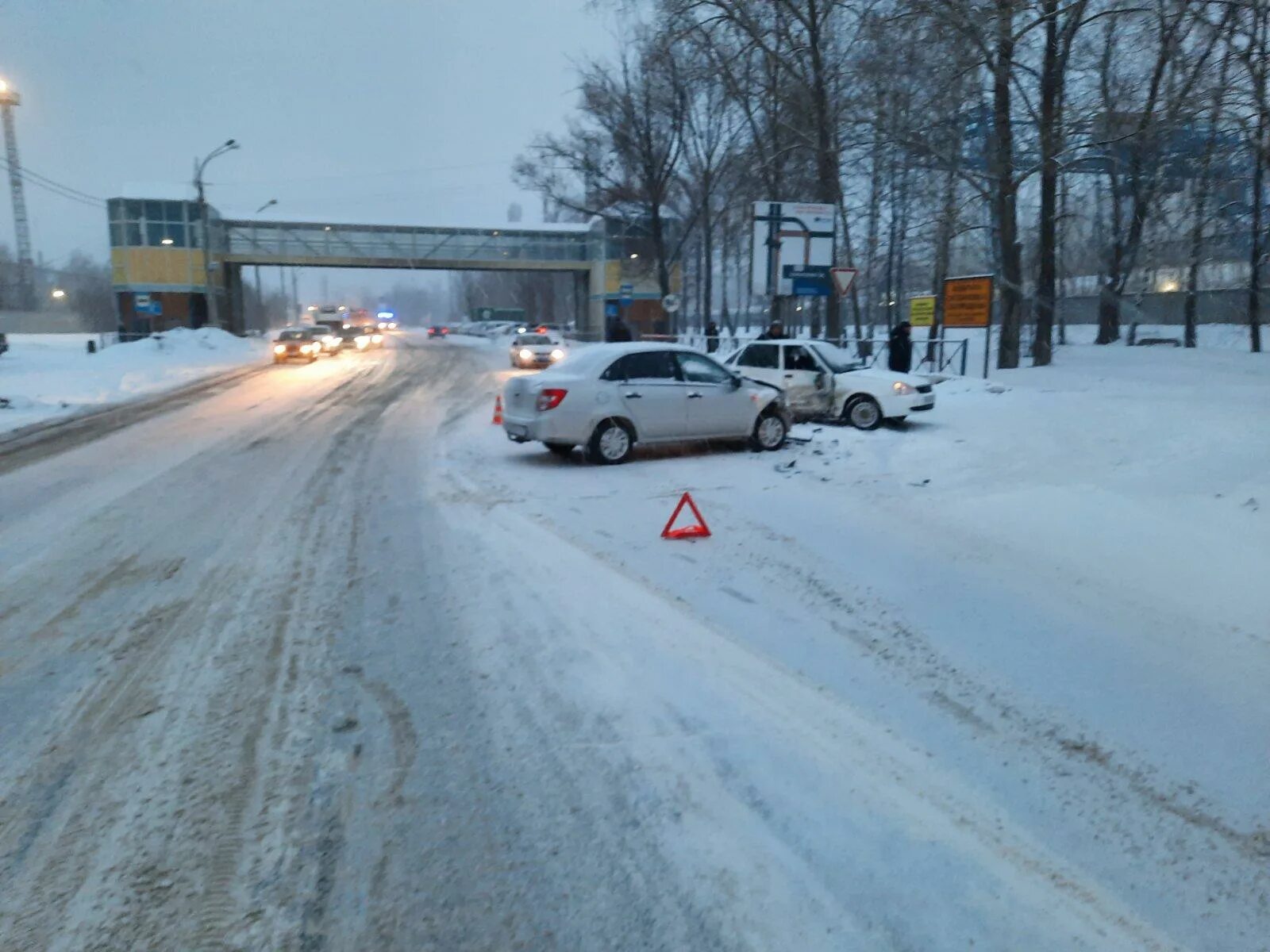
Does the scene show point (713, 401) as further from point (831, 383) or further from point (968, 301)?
point (968, 301)

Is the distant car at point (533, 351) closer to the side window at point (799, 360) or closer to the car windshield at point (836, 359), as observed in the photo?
the car windshield at point (836, 359)

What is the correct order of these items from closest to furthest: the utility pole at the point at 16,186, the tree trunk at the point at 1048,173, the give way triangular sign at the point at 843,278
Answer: the tree trunk at the point at 1048,173
the give way triangular sign at the point at 843,278
the utility pole at the point at 16,186

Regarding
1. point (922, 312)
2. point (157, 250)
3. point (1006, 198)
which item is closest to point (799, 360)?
point (1006, 198)

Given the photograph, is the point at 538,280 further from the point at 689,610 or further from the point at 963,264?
the point at 689,610

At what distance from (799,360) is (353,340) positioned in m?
47.7

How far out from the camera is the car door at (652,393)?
13688 millimetres

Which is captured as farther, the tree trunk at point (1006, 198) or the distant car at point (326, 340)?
the distant car at point (326, 340)

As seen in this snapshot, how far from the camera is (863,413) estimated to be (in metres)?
17.2

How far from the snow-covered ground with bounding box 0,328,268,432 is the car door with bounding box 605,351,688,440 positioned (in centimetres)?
1154

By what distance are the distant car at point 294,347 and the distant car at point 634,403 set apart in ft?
107

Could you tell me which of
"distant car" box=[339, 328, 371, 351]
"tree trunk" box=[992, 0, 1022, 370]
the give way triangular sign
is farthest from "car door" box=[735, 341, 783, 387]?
"distant car" box=[339, 328, 371, 351]

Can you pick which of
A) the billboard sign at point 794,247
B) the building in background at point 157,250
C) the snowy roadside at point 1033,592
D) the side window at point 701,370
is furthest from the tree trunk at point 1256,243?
the building in background at point 157,250

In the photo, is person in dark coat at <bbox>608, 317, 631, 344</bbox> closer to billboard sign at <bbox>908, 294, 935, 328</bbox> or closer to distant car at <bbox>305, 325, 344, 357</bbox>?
billboard sign at <bbox>908, 294, 935, 328</bbox>

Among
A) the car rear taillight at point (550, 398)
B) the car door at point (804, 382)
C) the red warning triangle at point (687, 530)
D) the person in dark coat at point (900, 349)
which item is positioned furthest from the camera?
the person in dark coat at point (900, 349)
